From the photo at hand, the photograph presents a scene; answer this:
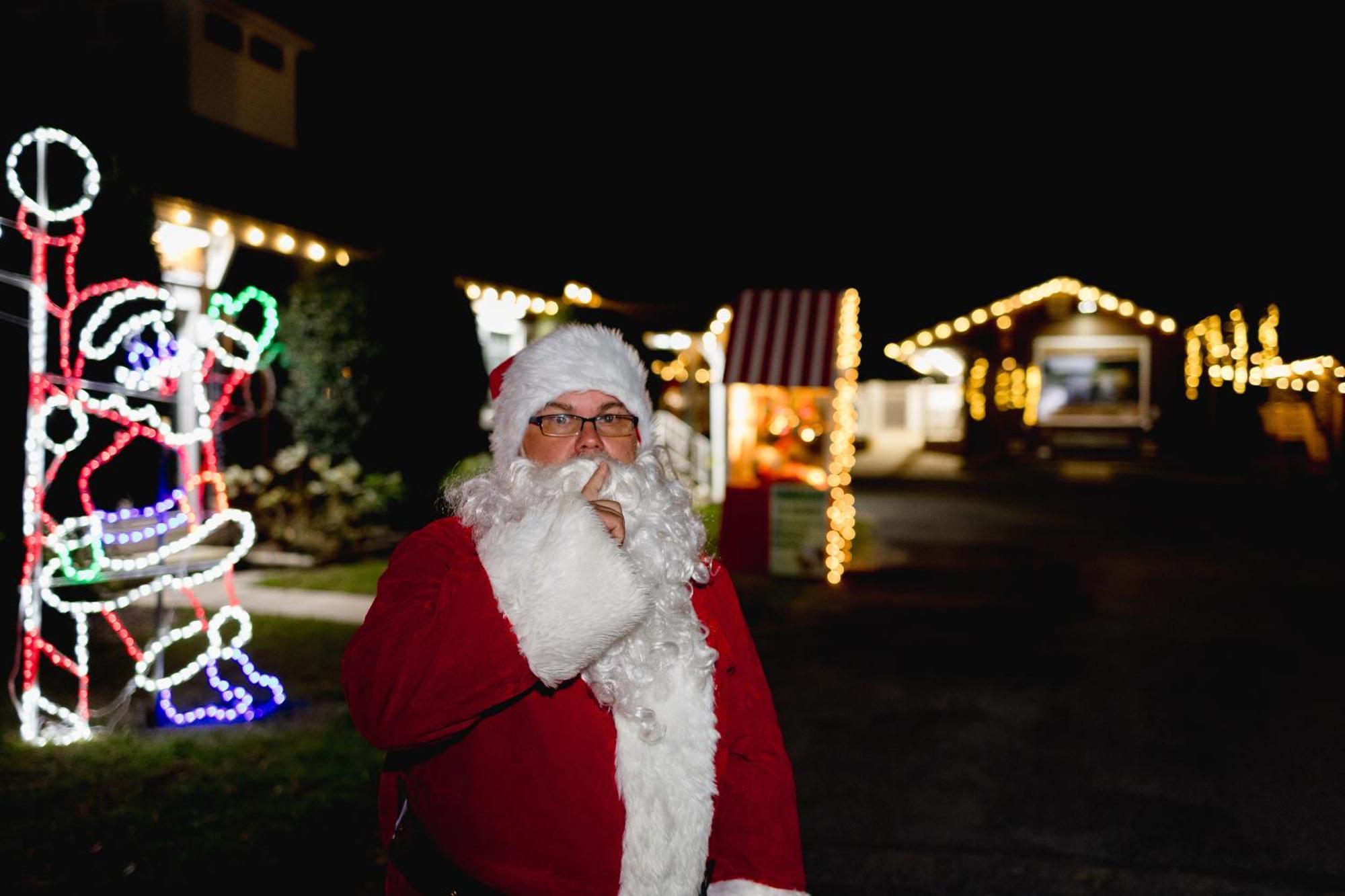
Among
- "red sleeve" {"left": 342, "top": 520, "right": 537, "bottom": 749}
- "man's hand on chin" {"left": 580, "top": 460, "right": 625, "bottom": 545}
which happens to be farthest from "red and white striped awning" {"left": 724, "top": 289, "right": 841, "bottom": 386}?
"red sleeve" {"left": 342, "top": 520, "right": 537, "bottom": 749}

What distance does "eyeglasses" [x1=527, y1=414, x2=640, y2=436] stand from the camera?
206cm

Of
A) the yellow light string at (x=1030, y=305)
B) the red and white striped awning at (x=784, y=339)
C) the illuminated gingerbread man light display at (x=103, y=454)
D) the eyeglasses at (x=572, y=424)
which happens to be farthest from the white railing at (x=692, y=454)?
the eyeglasses at (x=572, y=424)

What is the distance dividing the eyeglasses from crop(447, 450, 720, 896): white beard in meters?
0.13

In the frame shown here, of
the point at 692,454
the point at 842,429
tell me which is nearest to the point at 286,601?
the point at 842,429

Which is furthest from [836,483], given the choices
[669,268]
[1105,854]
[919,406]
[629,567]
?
[919,406]

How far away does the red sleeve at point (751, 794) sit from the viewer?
6.43ft

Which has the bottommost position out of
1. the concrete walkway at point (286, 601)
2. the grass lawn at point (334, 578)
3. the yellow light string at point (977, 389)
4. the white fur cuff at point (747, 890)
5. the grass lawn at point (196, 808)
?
the grass lawn at point (196, 808)

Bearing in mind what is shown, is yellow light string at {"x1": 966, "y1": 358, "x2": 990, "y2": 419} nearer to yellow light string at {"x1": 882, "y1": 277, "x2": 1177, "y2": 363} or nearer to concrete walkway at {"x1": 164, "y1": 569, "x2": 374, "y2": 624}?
yellow light string at {"x1": 882, "y1": 277, "x2": 1177, "y2": 363}

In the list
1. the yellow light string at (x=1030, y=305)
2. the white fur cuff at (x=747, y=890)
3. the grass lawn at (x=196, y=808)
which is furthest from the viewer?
the yellow light string at (x=1030, y=305)

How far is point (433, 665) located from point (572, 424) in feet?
2.06

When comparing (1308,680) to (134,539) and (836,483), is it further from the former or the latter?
(134,539)

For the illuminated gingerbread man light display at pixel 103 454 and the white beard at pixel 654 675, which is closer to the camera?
the white beard at pixel 654 675

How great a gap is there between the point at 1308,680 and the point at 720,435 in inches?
386

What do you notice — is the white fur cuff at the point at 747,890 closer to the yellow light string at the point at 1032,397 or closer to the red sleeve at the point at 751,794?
the red sleeve at the point at 751,794
